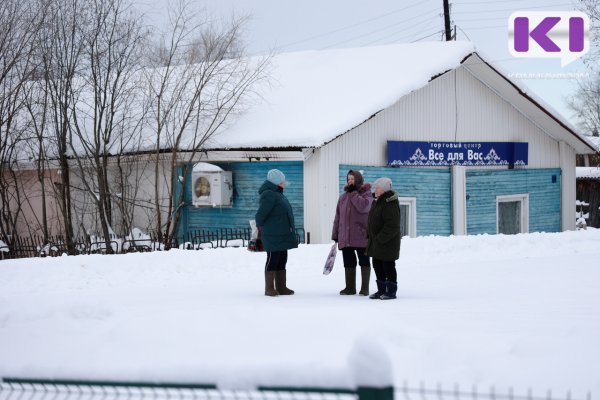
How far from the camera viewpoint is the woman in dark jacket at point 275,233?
40.9 feet

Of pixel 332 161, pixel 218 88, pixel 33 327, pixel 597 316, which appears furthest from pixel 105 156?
pixel 597 316

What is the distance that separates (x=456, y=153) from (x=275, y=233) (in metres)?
14.2

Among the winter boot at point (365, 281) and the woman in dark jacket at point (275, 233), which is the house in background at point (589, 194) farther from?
the woman in dark jacket at point (275, 233)

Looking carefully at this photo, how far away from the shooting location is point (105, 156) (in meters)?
23.8

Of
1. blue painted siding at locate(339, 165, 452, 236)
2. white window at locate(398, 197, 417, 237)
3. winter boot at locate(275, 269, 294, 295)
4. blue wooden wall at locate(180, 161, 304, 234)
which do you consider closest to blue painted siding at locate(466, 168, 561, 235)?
blue painted siding at locate(339, 165, 452, 236)

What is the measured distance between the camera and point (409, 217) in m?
25.0

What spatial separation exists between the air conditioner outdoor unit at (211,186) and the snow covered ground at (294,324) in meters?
6.24

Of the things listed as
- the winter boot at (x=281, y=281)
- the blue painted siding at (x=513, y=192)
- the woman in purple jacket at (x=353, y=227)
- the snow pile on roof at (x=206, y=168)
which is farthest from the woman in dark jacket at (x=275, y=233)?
the blue painted siding at (x=513, y=192)

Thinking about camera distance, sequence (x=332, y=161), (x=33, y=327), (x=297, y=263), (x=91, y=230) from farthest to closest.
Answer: (x=91, y=230)
(x=332, y=161)
(x=297, y=263)
(x=33, y=327)

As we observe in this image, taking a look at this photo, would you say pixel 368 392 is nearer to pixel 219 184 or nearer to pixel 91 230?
pixel 219 184

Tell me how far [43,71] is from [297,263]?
9.06 metres

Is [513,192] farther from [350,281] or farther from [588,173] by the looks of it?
[588,173]

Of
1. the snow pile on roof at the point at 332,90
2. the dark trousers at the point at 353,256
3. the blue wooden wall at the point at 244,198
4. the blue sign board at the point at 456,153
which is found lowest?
the dark trousers at the point at 353,256

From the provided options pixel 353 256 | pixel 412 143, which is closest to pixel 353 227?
pixel 353 256
